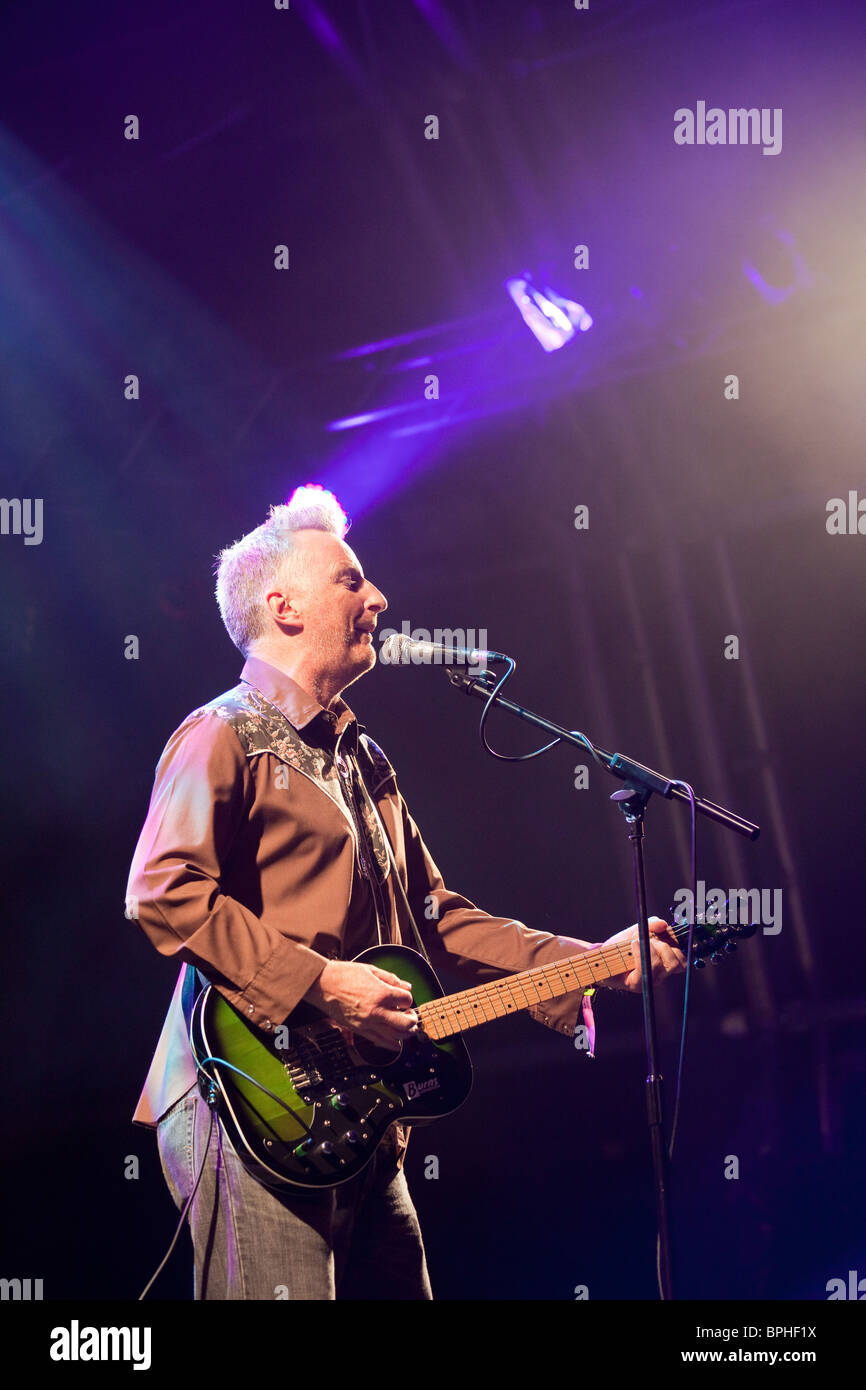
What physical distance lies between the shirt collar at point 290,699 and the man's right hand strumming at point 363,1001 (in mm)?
649

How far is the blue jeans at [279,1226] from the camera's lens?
7.81ft

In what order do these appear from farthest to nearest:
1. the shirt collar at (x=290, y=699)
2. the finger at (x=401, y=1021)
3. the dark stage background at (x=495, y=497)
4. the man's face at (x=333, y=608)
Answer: the dark stage background at (x=495, y=497) → the man's face at (x=333, y=608) → the shirt collar at (x=290, y=699) → the finger at (x=401, y=1021)

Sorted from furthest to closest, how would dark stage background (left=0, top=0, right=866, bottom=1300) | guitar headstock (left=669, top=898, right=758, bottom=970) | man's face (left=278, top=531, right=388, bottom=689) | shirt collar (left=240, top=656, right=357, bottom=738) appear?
dark stage background (left=0, top=0, right=866, bottom=1300) < man's face (left=278, top=531, right=388, bottom=689) < shirt collar (left=240, top=656, right=357, bottom=738) < guitar headstock (left=669, top=898, right=758, bottom=970)

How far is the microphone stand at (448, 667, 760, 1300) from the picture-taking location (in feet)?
8.04

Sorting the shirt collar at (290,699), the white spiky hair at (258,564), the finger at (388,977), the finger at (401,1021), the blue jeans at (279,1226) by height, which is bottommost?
the blue jeans at (279,1226)

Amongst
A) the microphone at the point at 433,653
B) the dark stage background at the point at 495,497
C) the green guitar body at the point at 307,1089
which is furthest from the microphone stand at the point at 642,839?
the dark stage background at the point at 495,497

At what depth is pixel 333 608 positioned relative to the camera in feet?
9.76

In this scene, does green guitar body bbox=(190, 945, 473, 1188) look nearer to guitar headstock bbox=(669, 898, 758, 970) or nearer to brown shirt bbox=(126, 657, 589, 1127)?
brown shirt bbox=(126, 657, 589, 1127)

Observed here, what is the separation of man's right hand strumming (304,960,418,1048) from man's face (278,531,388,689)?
32.6 inches

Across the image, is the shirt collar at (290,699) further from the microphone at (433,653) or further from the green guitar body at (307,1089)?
the green guitar body at (307,1089)

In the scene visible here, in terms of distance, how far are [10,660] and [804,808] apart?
261 centimetres

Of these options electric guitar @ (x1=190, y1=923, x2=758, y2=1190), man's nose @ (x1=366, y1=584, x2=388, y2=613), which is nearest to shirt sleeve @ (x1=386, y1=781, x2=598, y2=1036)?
electric guitar @ (x1=190, y1=923, x2=758, y2=1190)

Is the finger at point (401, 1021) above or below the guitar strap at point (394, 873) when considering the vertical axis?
below

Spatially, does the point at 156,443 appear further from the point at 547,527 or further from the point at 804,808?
the point at 804,808
